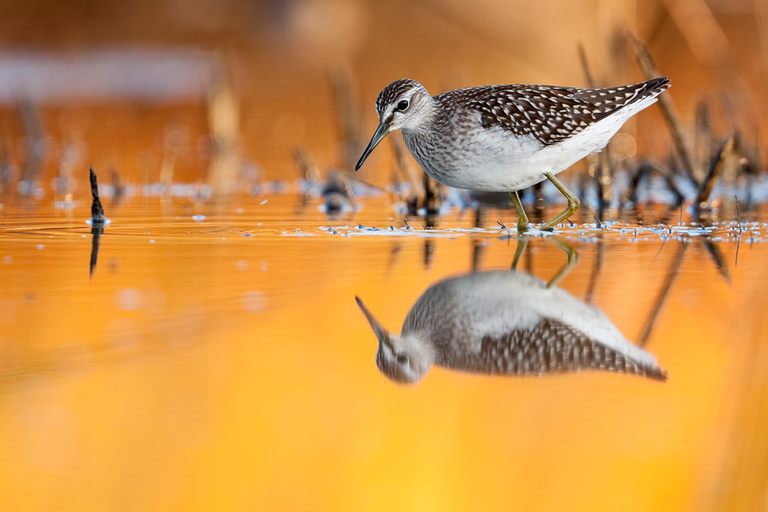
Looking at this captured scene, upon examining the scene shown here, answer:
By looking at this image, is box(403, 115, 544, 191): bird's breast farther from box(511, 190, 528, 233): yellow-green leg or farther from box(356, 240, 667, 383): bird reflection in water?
box(356, 240, 667, 383): bird reflection in water

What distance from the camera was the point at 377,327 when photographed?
521 centimetres

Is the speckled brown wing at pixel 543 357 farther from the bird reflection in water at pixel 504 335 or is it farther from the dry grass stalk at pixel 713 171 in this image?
the dry grass stalk at pixel 713 171

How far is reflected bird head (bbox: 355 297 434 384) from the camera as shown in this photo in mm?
4461

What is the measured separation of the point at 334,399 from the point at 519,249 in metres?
3.11

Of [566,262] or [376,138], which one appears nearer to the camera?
[566,262]

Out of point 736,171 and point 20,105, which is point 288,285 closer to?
point 736,171

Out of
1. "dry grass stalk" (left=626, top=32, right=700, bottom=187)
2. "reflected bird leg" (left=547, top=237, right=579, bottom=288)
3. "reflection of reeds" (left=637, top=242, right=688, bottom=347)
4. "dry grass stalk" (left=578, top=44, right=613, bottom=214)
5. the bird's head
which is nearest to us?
"reflection of reeds" (left=637, top=242, right=688, bottom=347)

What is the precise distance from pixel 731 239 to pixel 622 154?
5.32m

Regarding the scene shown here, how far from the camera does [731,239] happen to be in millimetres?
7344

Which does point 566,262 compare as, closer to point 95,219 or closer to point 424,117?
point 424,117

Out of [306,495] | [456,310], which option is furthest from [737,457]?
[456,310]

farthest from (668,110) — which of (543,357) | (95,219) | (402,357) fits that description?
(402,357)

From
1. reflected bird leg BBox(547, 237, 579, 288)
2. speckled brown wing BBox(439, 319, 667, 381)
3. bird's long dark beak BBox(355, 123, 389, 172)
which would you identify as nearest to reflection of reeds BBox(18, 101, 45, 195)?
bird's long dark beak BBox(355, 123, 389, 172)

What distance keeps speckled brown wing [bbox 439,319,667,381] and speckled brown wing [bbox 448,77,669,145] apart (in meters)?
2.67
